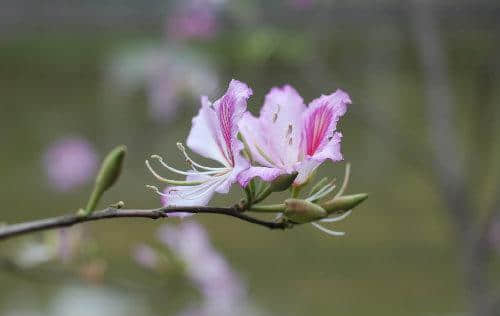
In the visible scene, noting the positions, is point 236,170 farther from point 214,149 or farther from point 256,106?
point 256,106

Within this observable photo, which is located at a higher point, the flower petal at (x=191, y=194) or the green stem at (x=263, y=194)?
the green stem at (x=263, y=194)

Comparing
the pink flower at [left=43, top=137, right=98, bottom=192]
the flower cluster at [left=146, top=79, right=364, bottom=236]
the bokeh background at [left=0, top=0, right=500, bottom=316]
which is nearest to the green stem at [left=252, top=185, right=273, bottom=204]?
the flower cluster at [left=146, top=79, right=364, bottom=236]

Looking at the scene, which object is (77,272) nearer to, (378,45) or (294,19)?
(294,19)

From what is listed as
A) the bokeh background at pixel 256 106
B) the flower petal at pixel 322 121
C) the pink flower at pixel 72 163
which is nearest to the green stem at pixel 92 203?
the flower petal at pixel 322 121

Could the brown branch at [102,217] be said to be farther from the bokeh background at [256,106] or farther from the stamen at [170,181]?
the bokeh background at [256,106]

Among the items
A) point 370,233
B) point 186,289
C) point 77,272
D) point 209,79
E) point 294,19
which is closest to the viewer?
point 77,272

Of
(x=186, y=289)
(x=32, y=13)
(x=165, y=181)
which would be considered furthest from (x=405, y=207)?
(x=165, y=181)
